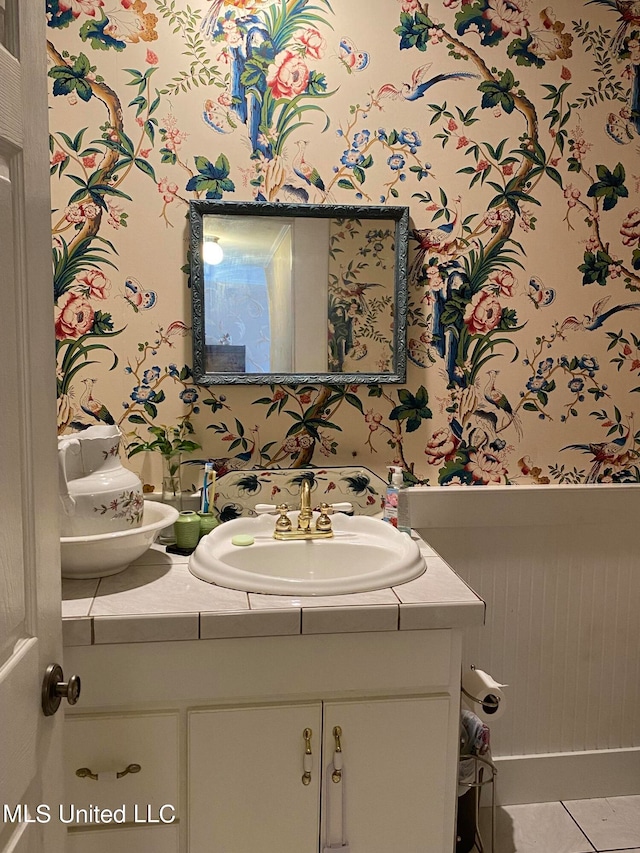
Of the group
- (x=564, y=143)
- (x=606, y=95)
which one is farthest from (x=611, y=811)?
(x=606, y=95)

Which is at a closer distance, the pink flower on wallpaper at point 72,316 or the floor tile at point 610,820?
the pink flower on wallpaper at point 72,316

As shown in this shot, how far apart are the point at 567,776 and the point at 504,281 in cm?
140

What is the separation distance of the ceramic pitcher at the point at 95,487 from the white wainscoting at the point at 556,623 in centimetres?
81

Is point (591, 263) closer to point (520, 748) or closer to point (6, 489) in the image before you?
point (520, 748)

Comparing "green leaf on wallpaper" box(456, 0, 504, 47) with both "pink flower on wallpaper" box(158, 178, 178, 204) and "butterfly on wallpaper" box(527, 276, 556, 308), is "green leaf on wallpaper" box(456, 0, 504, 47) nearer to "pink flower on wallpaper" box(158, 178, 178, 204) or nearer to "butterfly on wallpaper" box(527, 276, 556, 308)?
"butterfly on wallpaper" box(527, 276, 556, 308)

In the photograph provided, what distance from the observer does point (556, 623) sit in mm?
2012

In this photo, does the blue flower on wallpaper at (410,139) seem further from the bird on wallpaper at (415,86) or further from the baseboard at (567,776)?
the baseboard at (567,776)

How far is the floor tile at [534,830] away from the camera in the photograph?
1855 millimetres

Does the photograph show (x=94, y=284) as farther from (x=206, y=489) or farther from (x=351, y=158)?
(x=351, y=158)

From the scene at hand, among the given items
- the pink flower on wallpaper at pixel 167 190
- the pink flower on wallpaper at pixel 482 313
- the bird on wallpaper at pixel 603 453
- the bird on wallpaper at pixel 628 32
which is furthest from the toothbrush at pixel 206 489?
the bird on wallpaper at pixel 628 32

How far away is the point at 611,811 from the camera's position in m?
2.01

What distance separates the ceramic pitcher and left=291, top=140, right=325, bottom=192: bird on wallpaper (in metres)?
0.80

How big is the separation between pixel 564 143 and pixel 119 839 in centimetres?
192

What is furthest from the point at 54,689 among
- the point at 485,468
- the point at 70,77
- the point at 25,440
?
the point at 70,77
